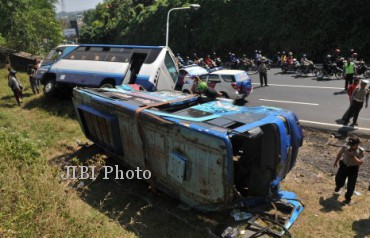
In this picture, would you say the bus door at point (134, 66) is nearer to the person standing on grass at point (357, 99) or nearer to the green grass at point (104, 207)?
the green grass at point (104, 207)

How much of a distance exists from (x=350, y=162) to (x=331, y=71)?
1412 cm

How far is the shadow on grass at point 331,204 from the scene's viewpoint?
7.49m

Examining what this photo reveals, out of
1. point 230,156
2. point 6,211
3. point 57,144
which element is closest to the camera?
point 6,211

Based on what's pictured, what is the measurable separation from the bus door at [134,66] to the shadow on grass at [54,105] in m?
2.79

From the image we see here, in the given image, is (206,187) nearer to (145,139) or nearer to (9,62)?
(145,139)

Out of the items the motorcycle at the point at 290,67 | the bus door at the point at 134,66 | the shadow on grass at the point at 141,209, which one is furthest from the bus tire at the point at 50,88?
the motorcycle at the point at 290,67

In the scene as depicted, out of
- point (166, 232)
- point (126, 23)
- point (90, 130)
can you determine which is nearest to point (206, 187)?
point (166, 232)

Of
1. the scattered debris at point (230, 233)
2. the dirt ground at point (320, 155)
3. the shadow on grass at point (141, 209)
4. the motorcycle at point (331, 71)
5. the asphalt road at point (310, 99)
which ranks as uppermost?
the motorcycle at point (331, 71)

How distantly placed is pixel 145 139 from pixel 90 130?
300 centimetres

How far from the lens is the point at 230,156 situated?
236 inches

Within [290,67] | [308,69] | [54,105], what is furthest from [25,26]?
[308,69]

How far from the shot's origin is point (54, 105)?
16062 mm

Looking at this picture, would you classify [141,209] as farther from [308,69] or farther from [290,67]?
[290,67]

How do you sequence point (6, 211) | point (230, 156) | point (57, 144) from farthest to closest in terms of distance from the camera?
point (57, 144), point (230, 156), point (6, 211)
